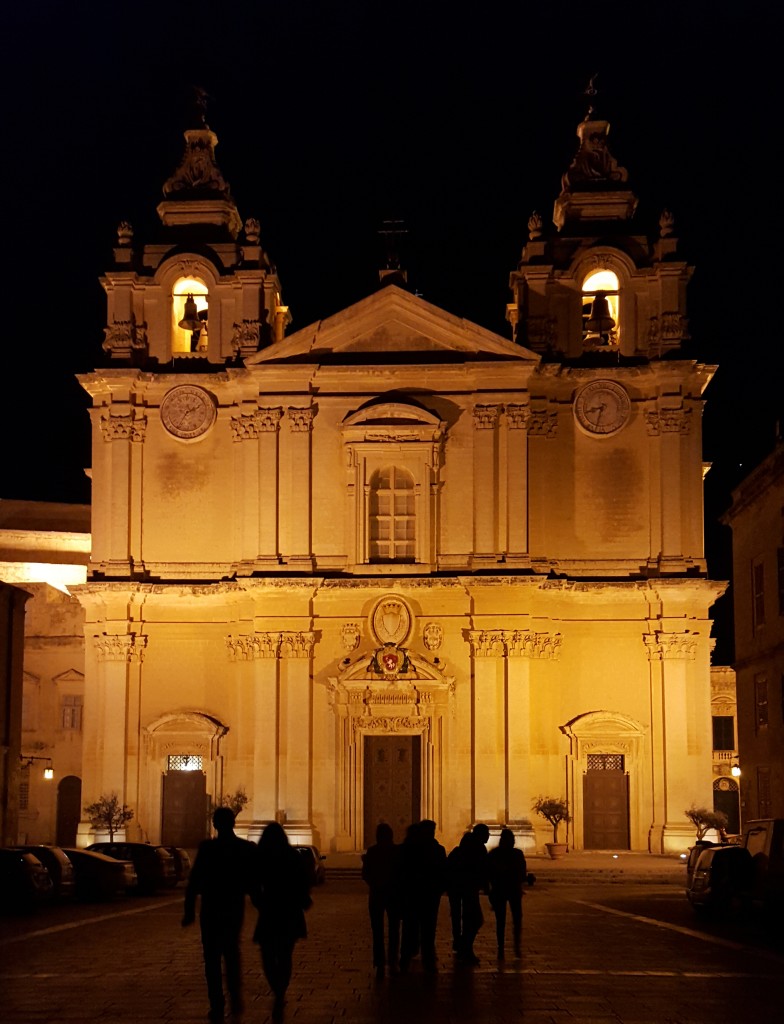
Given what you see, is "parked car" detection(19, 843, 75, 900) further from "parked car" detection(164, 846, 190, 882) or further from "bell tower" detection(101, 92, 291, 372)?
"bell tower" detection(101, 92, 291, 372)

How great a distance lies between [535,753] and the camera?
41.0 metres

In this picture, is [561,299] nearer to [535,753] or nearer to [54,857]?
[535,753]

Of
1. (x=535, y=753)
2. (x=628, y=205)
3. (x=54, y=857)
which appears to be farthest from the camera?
(x=628, y=205)

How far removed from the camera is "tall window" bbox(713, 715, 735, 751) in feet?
205

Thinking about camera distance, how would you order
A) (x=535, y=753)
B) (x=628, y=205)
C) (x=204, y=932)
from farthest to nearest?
(x=628, y=205), (x=535, y=753), (x=204, y=932)

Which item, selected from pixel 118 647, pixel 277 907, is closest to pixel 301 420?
pixel 118 647

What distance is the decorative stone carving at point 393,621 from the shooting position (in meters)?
40.8

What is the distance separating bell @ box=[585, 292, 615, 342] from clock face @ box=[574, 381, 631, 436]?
160 cm

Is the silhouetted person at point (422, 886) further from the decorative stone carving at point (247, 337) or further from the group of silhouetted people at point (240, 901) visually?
the decorative stone carving at point (247, 337)

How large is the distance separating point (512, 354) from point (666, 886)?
1378cm

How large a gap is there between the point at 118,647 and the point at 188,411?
627cm

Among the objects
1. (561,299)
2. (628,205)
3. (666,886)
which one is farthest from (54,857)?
(628,205)

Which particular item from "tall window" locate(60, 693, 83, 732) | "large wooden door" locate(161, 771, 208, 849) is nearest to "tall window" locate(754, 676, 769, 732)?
"large wooden door" locate(161, 771, 208, 849)

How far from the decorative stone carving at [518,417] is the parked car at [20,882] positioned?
19.3 meters
